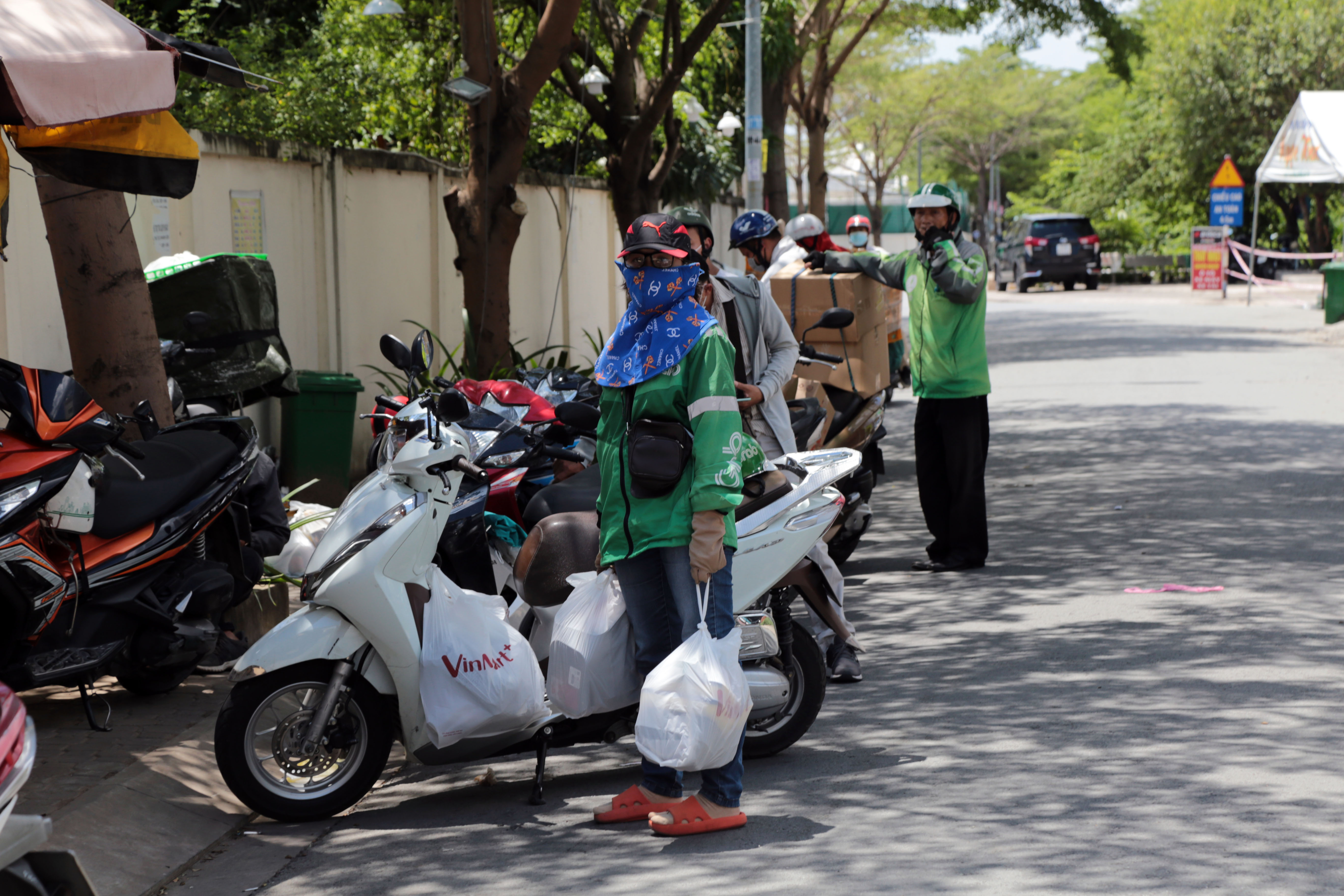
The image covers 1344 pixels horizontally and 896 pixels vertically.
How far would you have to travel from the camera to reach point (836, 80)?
60062 millimetres

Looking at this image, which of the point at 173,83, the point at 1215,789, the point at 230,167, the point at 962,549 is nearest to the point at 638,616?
the point at 1215,789

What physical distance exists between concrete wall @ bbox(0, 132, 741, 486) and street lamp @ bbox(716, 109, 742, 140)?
9.68 meters

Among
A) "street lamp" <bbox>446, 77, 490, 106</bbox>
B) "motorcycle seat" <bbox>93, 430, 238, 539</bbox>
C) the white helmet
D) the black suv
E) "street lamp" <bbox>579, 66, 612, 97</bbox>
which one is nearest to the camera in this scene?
"motorcycle seat" <bbox>93, 430, 238, 539</bbox>

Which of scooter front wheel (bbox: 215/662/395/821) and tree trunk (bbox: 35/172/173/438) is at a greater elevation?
tree trunk (bbox: 35/172/173/438)

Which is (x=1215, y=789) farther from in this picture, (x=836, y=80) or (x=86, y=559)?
(x=836, y=80)

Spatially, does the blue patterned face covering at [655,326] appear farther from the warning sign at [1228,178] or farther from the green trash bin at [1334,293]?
the warning sign at [1228,178]

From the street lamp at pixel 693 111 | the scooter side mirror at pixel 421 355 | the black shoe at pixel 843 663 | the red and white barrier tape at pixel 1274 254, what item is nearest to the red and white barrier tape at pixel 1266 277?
the red and white barrier tape at pixel 1274 254

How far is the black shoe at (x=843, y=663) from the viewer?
6.28 metres

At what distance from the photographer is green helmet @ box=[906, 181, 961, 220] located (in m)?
7.94

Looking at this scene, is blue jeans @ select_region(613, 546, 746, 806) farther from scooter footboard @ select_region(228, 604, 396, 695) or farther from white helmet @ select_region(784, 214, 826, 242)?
white helmet @ select_region(784, 214, 826, 242)

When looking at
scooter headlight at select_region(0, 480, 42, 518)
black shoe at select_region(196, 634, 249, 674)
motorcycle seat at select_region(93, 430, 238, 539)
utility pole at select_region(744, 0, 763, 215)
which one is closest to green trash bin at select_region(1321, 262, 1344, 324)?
utility pole at select_region(744, 0, 763, 215)

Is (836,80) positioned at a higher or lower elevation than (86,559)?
higher

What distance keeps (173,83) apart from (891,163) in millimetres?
64467

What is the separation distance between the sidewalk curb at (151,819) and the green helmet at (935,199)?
14.7 ft
